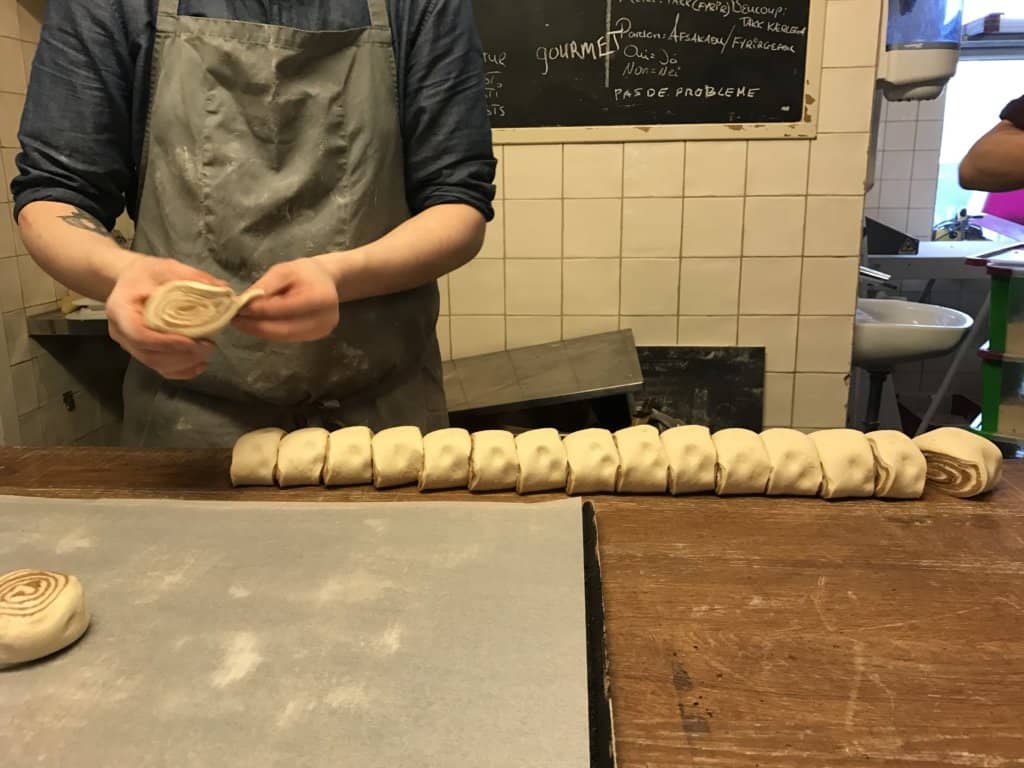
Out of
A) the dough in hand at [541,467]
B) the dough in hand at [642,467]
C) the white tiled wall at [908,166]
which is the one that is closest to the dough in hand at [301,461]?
the dough in hand at [541,467]

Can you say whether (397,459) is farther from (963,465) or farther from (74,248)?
(963,465)

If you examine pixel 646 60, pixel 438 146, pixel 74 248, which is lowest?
pixel 74 248

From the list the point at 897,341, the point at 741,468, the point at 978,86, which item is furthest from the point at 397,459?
the point at 978,86

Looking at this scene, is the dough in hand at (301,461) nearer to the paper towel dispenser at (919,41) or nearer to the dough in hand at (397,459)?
the dough in hand at (397,459)

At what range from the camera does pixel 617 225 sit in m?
2.36

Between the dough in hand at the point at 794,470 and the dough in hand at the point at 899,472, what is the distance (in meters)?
0.07

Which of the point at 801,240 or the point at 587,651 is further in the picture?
the point at 801,240

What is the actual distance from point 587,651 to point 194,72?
0.93 meters

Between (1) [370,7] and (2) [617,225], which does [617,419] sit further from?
(1) [370,7]

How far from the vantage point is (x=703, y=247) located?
7.68 ft

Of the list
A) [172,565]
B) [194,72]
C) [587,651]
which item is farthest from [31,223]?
[587,651]

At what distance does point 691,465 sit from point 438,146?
0.58 meters

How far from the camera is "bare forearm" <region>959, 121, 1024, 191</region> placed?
6.05ft

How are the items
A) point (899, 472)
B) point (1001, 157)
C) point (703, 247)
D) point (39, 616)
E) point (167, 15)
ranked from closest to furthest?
point (39, 616) → point (899, 472) → point (167, 15) → point (1001, 157) → point (703, 247)
